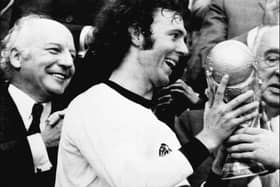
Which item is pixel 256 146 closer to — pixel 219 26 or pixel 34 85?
pixel 219 26

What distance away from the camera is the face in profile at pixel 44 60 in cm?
198

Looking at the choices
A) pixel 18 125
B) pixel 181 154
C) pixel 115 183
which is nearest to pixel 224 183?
pixel 181 154

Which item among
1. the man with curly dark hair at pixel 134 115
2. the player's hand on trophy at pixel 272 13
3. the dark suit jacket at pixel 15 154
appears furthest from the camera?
the dark suit jacket at pixel 15 154

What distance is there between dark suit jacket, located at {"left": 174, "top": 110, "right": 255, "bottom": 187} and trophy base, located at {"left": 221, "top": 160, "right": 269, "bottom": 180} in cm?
16

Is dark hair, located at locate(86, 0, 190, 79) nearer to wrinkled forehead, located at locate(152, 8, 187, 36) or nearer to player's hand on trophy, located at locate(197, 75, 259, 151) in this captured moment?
wrinkled forehead, located at locate(152, 8, 187, 36)

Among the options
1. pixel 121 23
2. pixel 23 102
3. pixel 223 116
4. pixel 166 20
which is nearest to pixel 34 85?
pixel 23 102

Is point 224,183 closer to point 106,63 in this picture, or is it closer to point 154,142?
point 154,142

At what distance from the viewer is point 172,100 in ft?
6.21

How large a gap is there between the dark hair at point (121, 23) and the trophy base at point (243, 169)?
377 mm

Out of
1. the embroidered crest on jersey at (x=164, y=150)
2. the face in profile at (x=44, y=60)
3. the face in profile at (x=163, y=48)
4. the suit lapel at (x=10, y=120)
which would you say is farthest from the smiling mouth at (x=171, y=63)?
the suit lapel at (x=10, y=120)

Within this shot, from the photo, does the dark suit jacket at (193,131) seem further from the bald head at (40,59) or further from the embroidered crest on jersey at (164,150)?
the bald head at (40,59)

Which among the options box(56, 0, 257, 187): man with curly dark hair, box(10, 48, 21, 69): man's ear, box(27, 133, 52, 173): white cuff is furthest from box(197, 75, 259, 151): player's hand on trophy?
box(10, 48, 21, 69): man's ear

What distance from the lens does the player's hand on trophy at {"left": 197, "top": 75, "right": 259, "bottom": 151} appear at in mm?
1469

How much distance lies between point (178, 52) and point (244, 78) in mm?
222
